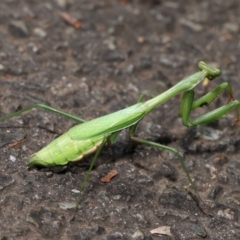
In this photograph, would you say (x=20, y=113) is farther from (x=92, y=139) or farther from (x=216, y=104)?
(x=216, y=104)

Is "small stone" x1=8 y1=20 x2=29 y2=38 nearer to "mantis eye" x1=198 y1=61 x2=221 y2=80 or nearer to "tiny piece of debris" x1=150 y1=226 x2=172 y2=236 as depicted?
"mantis eye" x1=198 y1=61 x2=221 y2=80

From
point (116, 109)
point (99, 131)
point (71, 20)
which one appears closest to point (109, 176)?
point (99, 131)

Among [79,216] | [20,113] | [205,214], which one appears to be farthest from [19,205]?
[205,214]

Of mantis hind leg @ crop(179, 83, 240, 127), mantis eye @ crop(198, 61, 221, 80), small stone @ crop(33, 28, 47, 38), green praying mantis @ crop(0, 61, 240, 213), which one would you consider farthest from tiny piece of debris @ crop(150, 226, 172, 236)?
small stone @ crop(33, 28, 47, 38)

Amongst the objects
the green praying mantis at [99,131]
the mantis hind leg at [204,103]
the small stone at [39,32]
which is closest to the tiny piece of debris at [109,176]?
the green praying mantis at [99,131]

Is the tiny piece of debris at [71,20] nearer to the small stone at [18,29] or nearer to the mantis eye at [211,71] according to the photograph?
the small stone at [18,29]

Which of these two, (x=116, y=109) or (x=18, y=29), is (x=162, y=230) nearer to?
(x=116, y=109)

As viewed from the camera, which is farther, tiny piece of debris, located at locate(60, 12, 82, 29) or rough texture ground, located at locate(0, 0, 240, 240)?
tiny piece of debris, located at locate(60, 12, 82, 29)
